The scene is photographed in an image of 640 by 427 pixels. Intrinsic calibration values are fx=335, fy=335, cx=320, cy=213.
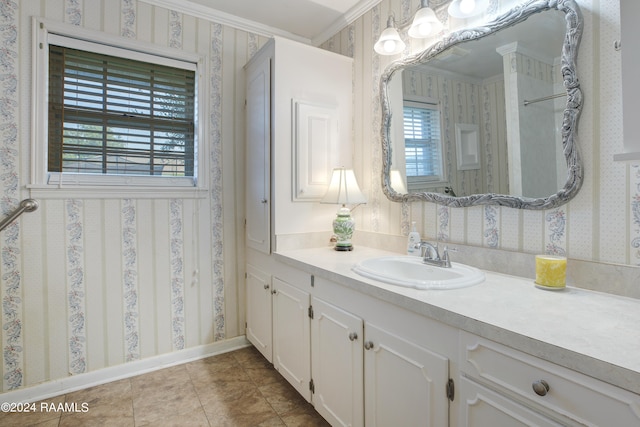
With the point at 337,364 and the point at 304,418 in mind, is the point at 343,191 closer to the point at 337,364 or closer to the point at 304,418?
the point at 337,364

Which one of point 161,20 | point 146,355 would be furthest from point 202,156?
point 146,355

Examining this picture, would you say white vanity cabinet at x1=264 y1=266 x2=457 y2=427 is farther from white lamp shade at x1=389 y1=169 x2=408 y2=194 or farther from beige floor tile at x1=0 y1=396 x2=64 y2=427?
beige floor tile at x1=0 y1=396 x2=64 y2=427

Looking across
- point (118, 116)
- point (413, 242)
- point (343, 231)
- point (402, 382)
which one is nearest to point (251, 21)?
point (118, 116)

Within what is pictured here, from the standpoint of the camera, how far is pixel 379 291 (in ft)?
4.07

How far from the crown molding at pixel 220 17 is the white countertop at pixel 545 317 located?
2073mm

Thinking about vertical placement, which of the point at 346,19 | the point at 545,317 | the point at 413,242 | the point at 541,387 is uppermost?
the point at 346,19

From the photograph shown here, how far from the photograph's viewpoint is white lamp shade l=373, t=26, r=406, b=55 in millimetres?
1805

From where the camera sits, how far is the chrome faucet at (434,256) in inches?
59.8

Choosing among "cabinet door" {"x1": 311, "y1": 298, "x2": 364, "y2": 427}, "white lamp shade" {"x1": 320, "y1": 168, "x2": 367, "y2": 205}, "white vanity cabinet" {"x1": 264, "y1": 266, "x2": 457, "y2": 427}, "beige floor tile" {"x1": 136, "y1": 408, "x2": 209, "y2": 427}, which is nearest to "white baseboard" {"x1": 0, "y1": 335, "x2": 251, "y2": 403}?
"beige floor tile" {"x1": 136, "y1": 408, "x2": 209, "y2": 427}

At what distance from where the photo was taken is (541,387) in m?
0.78

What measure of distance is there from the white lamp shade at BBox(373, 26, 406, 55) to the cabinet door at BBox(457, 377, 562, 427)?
163 centimetres

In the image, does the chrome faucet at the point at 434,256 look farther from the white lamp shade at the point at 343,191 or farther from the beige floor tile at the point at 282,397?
the beige floor tile at the point at 282,397

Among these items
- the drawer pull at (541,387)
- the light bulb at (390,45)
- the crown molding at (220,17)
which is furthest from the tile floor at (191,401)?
the crown molding at (220,17)

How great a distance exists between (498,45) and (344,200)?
1.07 m
